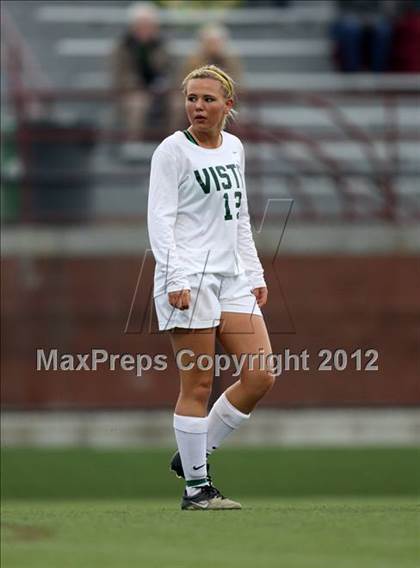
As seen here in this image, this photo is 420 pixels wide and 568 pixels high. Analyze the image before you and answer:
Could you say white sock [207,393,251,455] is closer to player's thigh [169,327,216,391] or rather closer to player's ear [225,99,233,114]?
player's thigh [169,327,216,391]

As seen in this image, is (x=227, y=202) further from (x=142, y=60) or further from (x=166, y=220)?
(x=142, y=60)

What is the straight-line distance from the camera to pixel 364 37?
17.5 m

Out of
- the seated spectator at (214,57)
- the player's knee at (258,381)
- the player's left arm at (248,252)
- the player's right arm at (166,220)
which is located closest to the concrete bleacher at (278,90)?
the seated spectator at (214,57)

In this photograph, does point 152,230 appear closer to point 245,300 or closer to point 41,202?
point 245,300

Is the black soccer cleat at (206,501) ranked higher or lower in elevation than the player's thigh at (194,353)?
lower

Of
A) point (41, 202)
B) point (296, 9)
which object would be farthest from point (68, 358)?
point (296, 9)

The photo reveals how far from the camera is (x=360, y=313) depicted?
14.8 metres

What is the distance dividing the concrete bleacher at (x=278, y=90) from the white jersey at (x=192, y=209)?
7337mm

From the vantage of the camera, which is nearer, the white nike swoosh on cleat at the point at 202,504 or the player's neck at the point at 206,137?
the player's neck at the point at 206,137

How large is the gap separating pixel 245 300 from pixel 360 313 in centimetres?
752

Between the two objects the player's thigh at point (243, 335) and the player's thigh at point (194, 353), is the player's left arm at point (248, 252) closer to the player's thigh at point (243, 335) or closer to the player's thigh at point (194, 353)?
the player's thigh at point (243, 335)

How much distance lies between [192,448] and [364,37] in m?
10.8

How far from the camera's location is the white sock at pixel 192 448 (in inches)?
289

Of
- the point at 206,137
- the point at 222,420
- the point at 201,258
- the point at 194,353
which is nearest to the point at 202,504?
the point at 222,420
